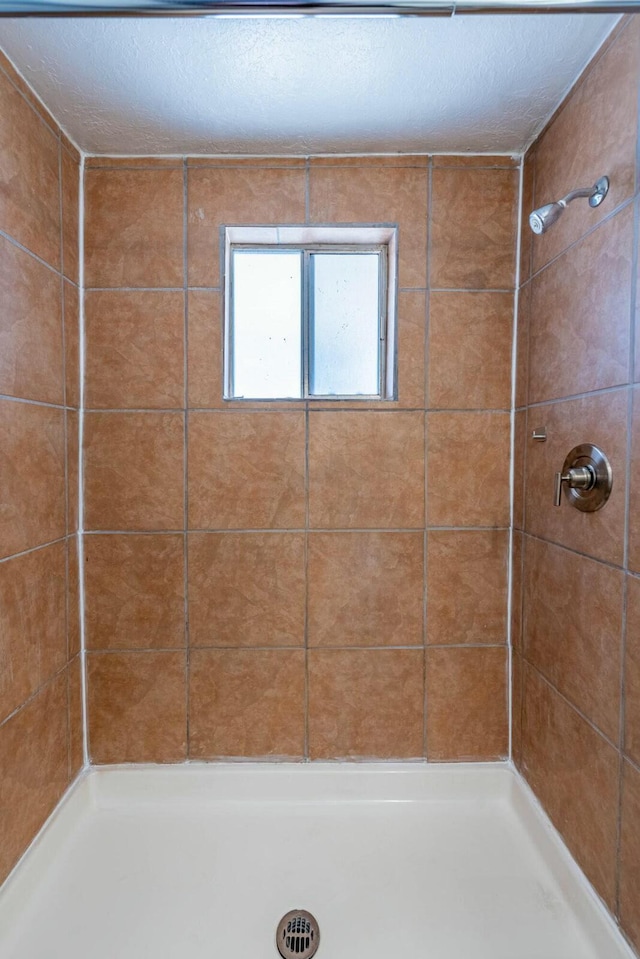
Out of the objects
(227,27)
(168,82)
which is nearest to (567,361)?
(227,27)

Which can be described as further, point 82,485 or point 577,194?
point 82,485

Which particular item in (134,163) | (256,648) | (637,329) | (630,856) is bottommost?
(630,856)

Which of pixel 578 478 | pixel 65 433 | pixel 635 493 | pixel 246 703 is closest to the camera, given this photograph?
pixel 635 493

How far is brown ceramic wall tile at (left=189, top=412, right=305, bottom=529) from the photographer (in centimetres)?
134

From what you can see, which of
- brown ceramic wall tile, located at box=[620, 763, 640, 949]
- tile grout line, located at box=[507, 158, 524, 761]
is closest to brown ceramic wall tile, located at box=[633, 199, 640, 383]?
tile grout line, located at box=[507, 158, 524, 761]

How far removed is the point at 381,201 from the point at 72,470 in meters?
1.10

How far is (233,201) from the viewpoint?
1.32 metres

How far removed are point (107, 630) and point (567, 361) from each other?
1.36m

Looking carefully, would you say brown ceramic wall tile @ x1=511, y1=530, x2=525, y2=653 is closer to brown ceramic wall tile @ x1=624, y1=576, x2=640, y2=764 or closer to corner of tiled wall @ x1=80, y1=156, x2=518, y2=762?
corner of tiled wall @ x1=80, y1=156, x2=518, y2=762

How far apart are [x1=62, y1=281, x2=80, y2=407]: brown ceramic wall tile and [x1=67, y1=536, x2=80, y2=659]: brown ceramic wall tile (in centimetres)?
39

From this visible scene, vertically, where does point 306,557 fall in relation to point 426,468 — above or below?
below

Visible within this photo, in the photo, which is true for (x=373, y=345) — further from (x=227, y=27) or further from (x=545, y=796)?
(x=545, y=796)

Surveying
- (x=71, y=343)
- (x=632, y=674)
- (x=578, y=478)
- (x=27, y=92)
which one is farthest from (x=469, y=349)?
(x=27, y=92)

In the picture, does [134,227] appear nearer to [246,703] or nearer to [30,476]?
[30,476]
